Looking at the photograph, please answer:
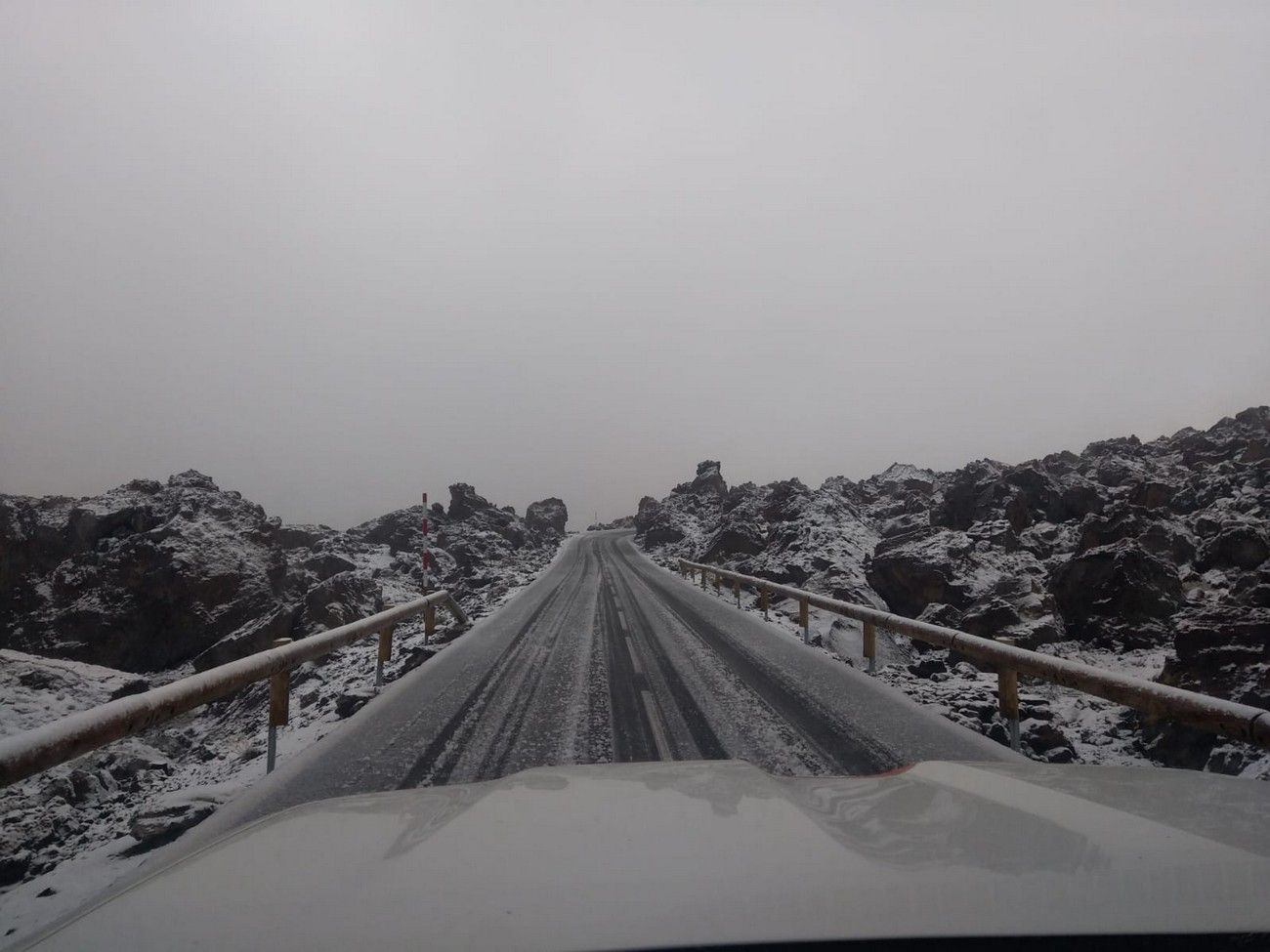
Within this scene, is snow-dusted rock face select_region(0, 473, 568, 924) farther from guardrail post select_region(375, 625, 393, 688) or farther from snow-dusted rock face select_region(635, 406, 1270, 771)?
snow-dusted rock face select_region(635, 406, 1270, 771)

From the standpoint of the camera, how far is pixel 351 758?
15.4 feet

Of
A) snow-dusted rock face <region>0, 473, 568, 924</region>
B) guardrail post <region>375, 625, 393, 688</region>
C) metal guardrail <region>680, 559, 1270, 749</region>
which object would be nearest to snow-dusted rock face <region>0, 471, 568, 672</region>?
snow-dusted rock face <region>0, 473, 568, 924</region>

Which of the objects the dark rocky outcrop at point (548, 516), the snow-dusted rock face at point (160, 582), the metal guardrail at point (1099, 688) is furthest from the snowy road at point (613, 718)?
the dark rocky outcrop at point (548, 516)

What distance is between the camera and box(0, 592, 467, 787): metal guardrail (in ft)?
8.57

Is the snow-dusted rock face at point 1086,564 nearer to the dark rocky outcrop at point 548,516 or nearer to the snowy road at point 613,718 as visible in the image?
the snowy road at point 613,718

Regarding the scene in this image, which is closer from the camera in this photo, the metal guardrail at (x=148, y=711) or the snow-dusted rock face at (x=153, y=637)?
the metal guardrail at (x=148, y=711)

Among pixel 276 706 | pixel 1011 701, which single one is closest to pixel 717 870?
pixel 1011 701

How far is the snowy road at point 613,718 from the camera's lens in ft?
14.8

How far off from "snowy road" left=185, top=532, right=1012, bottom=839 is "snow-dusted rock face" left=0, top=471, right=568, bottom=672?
7337 millimetres

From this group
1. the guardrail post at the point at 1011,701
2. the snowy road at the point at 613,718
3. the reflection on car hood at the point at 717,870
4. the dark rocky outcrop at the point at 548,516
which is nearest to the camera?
the reflection on car hood at the point at 717,870

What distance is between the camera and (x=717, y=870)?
6.03 feet

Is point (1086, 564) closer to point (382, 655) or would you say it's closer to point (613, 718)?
point (613, 718)

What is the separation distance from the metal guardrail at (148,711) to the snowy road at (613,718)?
0.73 m

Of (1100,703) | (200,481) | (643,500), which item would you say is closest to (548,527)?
(643,500)
